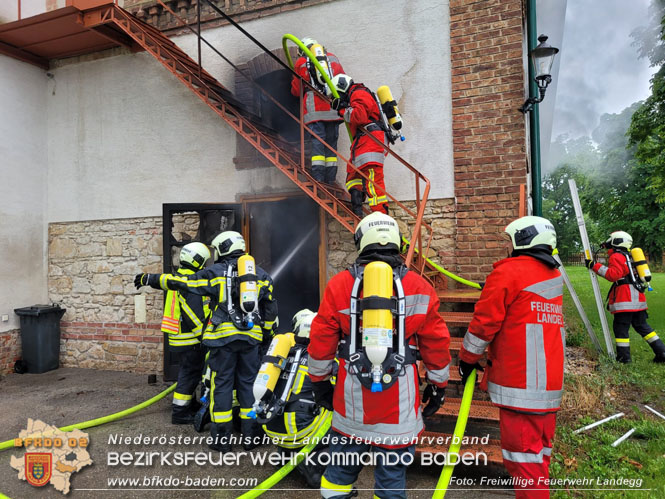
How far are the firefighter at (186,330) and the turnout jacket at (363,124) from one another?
2262 mm

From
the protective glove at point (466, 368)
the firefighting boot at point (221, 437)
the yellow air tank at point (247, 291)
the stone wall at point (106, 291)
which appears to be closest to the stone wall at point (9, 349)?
the stone wall at point (106, 291)

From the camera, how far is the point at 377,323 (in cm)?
227

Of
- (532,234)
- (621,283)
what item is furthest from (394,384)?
(621,283)

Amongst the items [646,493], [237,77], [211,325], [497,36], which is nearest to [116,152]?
[237,77]

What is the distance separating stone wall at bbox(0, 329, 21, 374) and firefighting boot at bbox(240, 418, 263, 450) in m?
5.44

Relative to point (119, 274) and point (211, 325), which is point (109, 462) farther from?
point (119, 274)

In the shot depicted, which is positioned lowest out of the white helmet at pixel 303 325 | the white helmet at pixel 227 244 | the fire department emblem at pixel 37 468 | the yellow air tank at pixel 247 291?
the fire department emblem at pixel 37 468

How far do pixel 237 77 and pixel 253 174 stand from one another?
166cm

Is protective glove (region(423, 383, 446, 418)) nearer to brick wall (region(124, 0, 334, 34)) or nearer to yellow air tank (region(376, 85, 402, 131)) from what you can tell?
yellow air tank (region(376, 85, 402, 131))

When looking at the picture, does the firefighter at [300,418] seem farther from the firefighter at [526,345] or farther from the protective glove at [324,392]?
the firefighter at [526,345]

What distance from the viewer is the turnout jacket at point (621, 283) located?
6.42 meters

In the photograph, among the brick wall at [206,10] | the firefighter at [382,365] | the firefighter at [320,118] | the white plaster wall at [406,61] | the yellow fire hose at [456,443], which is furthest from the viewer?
the brick wall at [206,10]

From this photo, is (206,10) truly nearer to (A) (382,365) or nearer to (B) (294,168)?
(B) (294,168)

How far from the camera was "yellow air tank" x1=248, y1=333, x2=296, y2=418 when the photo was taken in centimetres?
319
